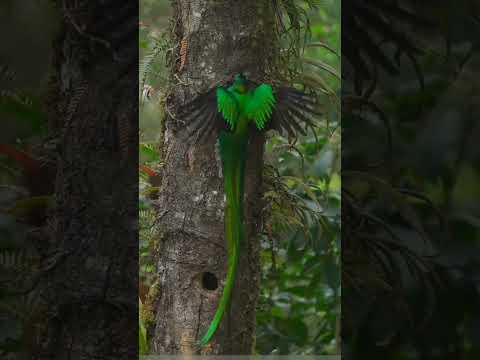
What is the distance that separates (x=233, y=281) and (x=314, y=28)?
55cm

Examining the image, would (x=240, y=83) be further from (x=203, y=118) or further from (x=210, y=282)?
(x=210, y=282)

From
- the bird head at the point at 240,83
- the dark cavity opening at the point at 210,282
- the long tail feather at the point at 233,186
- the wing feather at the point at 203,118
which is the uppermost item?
the bird head at the point at 240,83

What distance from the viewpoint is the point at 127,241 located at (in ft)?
4.21

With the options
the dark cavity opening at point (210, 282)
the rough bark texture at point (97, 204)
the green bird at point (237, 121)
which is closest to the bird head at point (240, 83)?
the green bird at point (237, 121)

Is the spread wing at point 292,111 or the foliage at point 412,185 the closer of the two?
the spread wing at point 292,111

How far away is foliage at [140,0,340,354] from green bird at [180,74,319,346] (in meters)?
0.04

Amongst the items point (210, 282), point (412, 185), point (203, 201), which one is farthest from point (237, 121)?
point (412, 185)

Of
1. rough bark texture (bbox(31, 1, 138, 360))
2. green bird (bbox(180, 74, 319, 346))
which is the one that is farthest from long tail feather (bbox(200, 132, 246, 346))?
rough bark texture (bbox(31, 1, 138, 360))

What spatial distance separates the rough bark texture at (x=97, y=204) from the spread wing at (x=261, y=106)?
261mm

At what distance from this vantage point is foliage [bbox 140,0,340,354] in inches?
48.5

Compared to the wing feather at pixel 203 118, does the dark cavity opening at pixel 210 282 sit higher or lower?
lower

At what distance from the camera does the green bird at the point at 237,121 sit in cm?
121

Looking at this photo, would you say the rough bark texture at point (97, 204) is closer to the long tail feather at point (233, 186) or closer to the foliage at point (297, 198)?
the foliage at point (297, 198)

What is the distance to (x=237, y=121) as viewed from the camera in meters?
1.21
